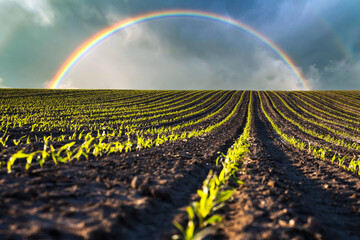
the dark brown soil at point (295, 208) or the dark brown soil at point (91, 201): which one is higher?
the dark brown soil at point (91, 201)

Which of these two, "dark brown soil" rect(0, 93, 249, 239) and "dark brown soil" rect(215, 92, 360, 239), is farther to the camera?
"dark brown soil" rect(215, 92, 360, 239)

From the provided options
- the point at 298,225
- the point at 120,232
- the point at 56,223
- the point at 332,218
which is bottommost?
the point at 332,218

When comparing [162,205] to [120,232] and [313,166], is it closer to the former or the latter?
[120,232]

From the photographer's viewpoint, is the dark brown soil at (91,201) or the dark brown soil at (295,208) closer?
the dark brown soil at (91,201)

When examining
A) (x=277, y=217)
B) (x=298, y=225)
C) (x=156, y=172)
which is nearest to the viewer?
(x=298, y=225)

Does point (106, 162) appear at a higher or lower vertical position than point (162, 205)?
higher

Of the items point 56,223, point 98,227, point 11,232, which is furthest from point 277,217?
point 11,232

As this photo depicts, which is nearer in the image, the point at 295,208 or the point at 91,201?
the point at 91,201

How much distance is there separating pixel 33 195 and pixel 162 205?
1.48 meters

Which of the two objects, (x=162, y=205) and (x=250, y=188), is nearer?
(x=162, y=205)

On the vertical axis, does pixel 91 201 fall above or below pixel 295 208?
above

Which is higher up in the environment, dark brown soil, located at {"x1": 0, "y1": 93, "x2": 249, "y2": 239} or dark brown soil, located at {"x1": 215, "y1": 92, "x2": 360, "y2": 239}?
dark brown soil, located at {"x1": 0, "y1": 93, "x2": 249, "y2": 239}

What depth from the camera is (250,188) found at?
127 inches

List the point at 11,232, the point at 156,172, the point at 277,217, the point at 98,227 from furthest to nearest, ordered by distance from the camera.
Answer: the point at 156,172, the point at 277,217, the point at 98,227, the point at 11,232
